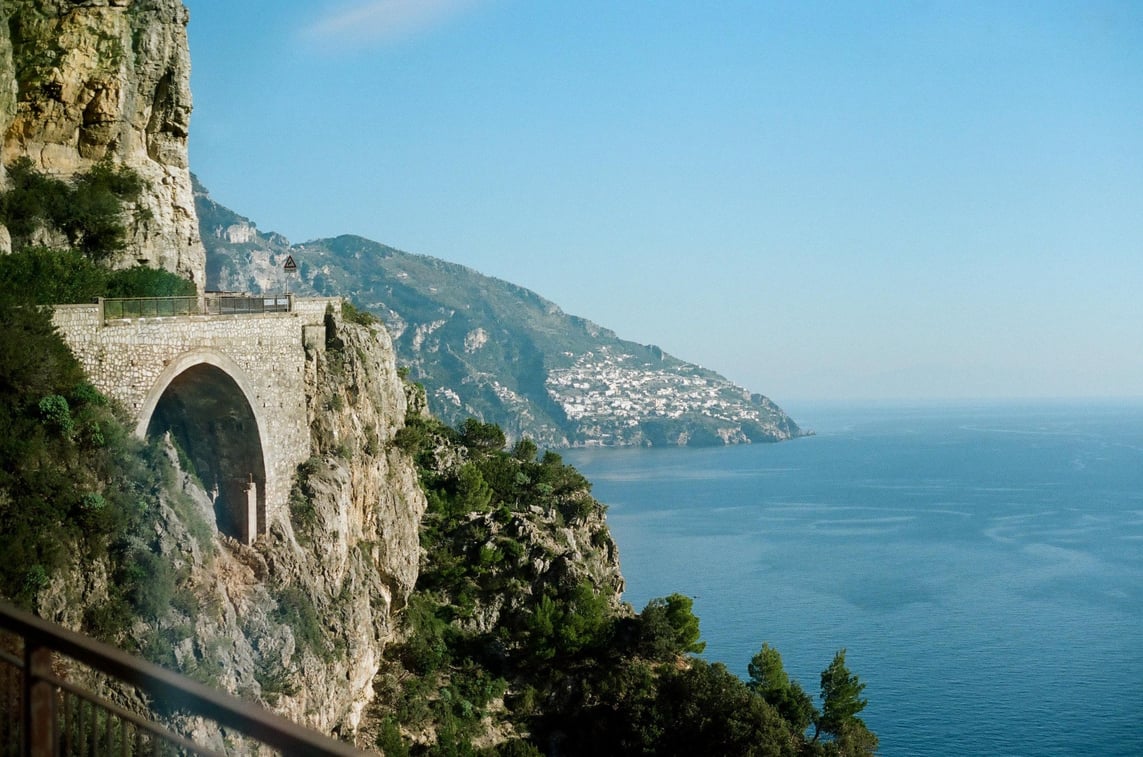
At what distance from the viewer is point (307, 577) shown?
64.6ft

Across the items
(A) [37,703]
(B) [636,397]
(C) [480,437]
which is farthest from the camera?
(B) [636,397]

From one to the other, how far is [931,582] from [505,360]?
10824cm

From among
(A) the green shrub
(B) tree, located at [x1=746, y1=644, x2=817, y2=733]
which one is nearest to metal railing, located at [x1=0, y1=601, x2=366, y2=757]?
(A) the green shrub

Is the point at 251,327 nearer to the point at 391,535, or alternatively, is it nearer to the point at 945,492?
the point at 391,535

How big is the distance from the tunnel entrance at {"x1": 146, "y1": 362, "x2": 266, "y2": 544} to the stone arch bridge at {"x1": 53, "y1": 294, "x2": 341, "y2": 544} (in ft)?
0.06

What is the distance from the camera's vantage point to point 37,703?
294 centimetres

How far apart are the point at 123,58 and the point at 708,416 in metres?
136

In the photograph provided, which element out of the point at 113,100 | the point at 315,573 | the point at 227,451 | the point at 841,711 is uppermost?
the point at 113,100

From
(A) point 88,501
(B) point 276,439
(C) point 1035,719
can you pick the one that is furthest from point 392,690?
(C) point 1035,719

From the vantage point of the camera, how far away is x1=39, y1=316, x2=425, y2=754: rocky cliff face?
15.2m

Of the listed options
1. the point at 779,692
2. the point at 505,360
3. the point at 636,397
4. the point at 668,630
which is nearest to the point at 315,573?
the point at 668,630

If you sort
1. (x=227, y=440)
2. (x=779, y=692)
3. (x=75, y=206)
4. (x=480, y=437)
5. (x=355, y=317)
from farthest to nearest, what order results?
(x=480, y=437) < (x=779, y=692) < (x=355, y=317) < (x=75, y=206) < (x=227, y=440)

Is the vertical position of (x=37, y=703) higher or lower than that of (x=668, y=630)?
higher

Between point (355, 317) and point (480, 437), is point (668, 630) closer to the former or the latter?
point (355, 317)
